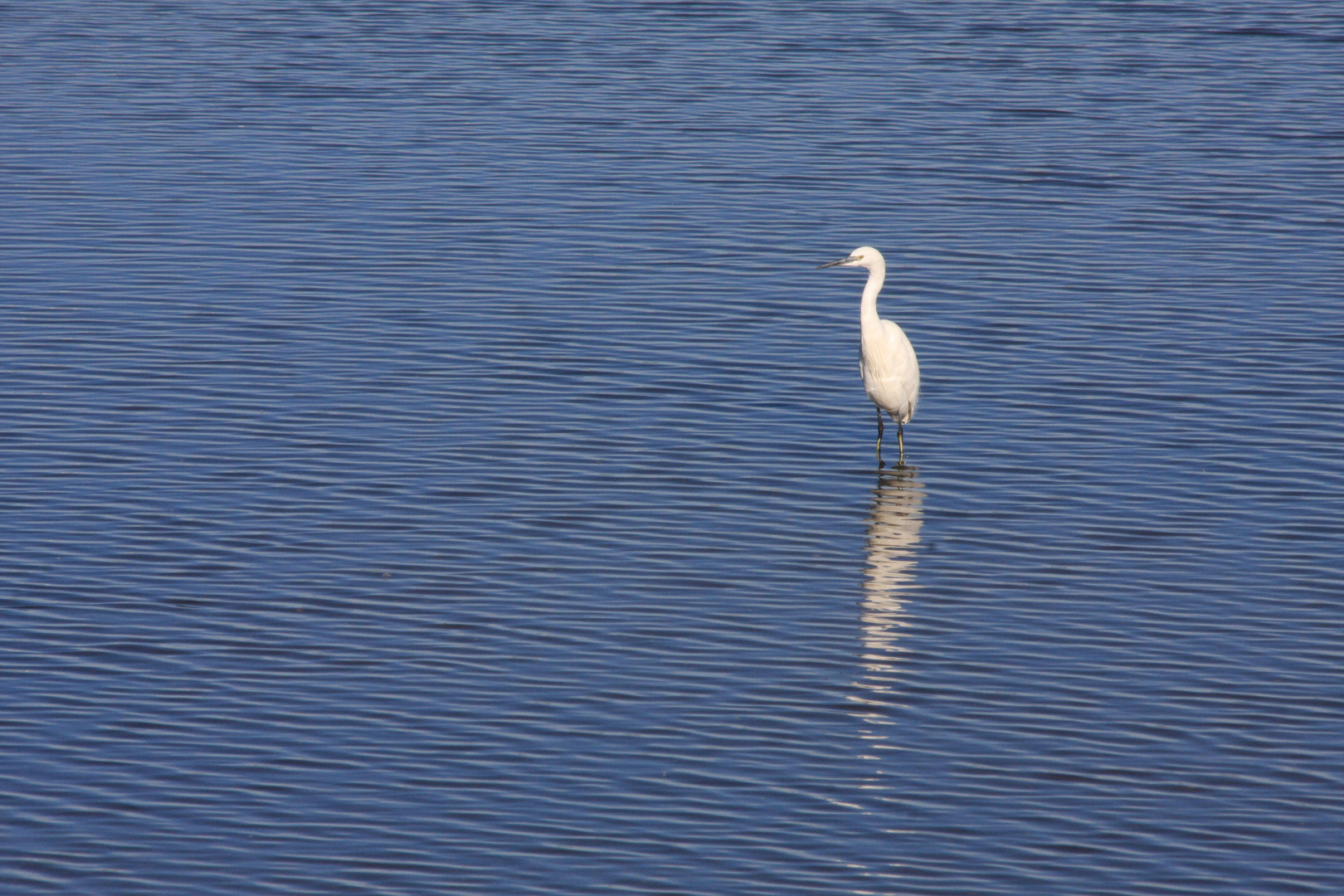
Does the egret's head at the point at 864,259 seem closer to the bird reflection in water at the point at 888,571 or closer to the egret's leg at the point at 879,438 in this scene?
the egret's leg at the point at 879,438

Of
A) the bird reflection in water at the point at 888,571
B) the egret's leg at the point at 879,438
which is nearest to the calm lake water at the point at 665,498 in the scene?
the bird reflection in water at the point at 888,571

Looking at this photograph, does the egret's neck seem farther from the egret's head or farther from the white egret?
the white egret

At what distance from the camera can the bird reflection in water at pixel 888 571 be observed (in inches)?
404

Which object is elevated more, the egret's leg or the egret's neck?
the egret's neck

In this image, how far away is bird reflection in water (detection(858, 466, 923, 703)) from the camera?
10.3 m

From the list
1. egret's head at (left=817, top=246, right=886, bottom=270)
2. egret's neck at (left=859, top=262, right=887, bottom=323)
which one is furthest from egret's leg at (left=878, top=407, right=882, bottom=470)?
egret's head at (left=817, top=246, right=886, bottom=270)

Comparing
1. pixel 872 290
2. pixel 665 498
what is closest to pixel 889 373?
pixel 872 290

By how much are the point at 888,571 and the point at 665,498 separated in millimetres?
1794

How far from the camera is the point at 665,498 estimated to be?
12.6 meters

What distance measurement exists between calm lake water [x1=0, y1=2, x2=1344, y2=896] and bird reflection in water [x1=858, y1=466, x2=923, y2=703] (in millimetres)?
41

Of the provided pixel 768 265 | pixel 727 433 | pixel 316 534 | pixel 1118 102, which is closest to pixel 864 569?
pixel 727 433

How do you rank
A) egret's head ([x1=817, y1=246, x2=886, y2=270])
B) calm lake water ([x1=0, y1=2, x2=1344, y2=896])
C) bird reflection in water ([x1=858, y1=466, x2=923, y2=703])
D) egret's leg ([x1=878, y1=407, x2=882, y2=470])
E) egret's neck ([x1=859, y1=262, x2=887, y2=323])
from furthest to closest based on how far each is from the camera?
egret's head ([x1=817, y1=246, x2=886, y2=270]), egret's neck ([x1=859, y1=262, x2=887, y2=323]), egret's leg ([x1=878, y1=407, x2=882, y2=470]), bird reflection in water ([x1=858, y1=466, x2=923, y2=703]), calm lake water ([x1=0, y1=2, x2=1344, y2=896])

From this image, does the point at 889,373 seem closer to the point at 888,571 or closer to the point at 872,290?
the point at 872,290

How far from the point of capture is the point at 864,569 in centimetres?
1161
